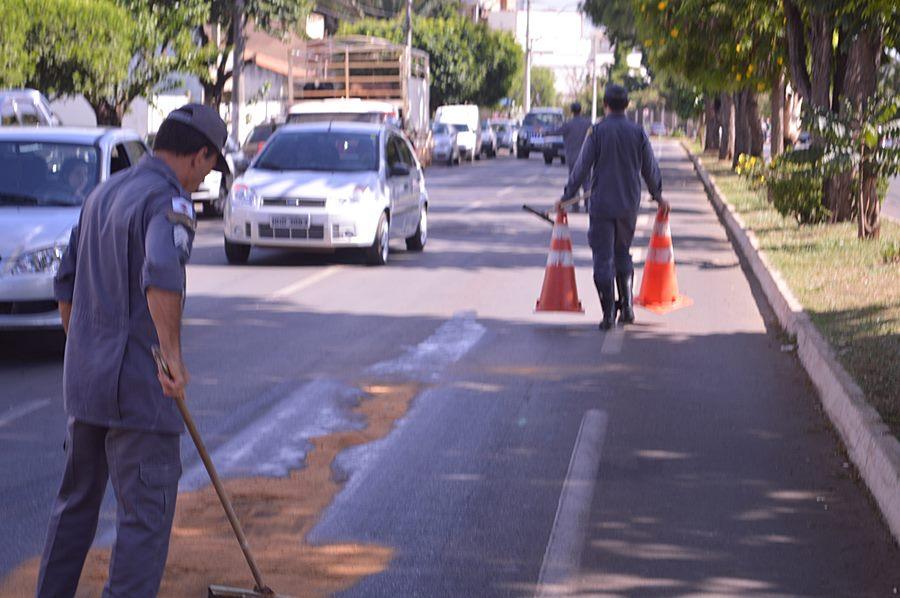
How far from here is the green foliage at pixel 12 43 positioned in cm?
2756

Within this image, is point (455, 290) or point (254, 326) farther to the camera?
point (455, 290)

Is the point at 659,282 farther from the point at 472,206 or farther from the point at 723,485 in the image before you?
the point at 472,206

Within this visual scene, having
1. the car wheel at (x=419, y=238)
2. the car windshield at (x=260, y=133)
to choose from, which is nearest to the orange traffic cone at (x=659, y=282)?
the car wheel at (x=419, y=238)

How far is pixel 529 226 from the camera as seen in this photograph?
2192 centimetres

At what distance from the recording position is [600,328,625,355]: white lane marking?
10516mm

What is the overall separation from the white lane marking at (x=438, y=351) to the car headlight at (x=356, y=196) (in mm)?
3936

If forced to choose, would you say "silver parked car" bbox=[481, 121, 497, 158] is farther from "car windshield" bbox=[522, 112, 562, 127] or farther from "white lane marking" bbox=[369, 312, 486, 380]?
"white lane marking" bbox=[369, 312, 486, 380]

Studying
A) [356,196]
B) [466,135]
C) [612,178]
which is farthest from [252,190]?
[466,135]

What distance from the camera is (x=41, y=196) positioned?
10523mm

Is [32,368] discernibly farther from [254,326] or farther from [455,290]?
[455,290]

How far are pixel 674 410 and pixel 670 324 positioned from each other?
11.7 feet

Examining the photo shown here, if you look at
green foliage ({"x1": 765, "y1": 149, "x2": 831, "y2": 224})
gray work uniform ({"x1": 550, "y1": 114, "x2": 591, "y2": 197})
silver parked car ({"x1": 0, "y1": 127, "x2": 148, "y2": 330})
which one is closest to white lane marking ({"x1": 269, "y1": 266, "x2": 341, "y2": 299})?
silver parked car ({"x1": 0, "y1": 127, "x2": 148, "y2": 330})

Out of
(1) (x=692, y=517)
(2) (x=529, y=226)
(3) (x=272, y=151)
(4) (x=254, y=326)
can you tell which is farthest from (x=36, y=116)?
(1) (x=692, y=517)

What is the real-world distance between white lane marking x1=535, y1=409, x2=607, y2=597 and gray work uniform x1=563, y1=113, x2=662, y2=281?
3.13m
